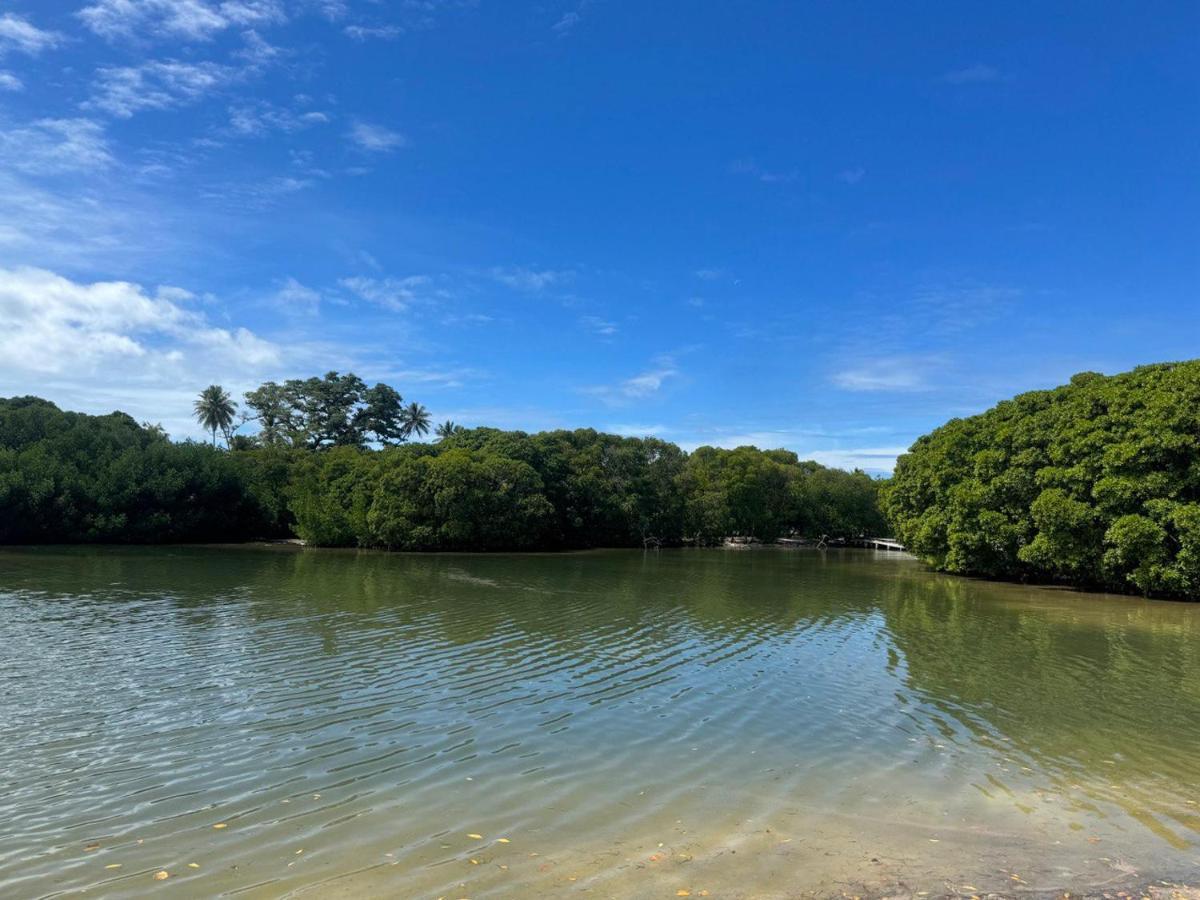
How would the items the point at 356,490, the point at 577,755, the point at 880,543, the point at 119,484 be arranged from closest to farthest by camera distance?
the point at 577,755, the point at 119,484, the point at 356,490, the point at 880,543

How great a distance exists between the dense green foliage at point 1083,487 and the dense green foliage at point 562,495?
115 feet

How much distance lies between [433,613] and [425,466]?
134 ft

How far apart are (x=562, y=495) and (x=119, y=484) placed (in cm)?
3887

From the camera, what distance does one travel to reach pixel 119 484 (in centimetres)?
6153

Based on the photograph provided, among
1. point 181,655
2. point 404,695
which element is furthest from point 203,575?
point 404,695

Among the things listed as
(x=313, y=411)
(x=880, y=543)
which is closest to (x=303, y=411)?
(x=313, y=411)

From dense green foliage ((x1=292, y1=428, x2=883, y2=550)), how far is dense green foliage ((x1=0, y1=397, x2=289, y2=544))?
6.06m

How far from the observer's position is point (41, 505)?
57.2 m

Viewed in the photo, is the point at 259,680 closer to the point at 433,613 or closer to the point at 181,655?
the point at 181,655

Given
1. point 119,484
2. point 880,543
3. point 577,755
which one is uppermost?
point 119,484

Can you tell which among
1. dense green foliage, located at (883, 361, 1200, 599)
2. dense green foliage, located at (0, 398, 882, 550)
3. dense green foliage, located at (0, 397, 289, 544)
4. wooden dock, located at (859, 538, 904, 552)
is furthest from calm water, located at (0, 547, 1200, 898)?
wooden dock, located at (859, 538, 904, 552)

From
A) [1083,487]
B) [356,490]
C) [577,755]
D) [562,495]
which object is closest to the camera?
[577,755]

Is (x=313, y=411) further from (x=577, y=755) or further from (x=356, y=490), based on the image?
(x=577, y=755)

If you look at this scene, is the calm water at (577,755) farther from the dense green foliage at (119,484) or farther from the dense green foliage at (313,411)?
the dense green foliage at (313,411)
